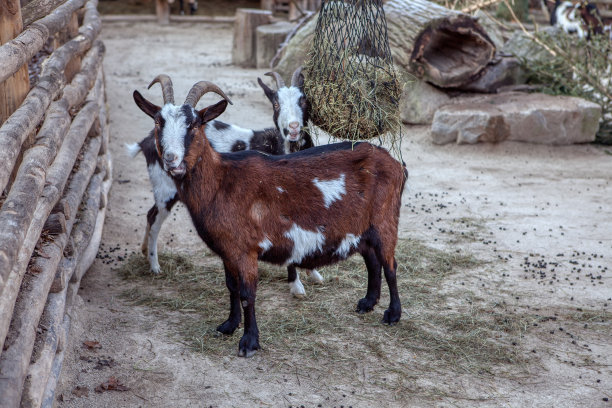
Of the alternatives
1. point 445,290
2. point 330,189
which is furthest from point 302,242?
point 445,290

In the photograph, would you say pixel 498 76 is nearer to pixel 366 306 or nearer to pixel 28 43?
pixel 366 306

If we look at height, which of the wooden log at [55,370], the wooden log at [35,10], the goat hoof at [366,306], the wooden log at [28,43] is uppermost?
the wooden log at [35,10]

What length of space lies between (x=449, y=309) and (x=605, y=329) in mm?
1085

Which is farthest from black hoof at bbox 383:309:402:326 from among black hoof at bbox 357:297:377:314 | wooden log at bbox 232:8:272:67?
wooden log at bbox 232:8:272:67

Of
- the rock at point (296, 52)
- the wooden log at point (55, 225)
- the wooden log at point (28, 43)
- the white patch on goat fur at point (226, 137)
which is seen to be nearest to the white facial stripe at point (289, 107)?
the white patch on goat fur at point (226, 137)

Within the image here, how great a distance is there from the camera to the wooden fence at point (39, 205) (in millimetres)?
3018

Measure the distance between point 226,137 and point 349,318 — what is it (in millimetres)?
2014

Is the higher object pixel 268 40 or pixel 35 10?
pixel 35 10

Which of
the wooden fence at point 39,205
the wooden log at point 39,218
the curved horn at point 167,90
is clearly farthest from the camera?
the curved horn at point 167,90

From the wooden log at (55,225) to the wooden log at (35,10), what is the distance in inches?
60.7

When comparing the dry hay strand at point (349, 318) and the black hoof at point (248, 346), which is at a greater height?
the black hoof at point (248, 346)

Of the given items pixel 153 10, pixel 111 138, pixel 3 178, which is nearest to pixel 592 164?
pixel 111 138

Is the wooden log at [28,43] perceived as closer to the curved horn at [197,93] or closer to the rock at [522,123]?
the curved horn at [197,93]

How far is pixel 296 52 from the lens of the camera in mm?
10297
